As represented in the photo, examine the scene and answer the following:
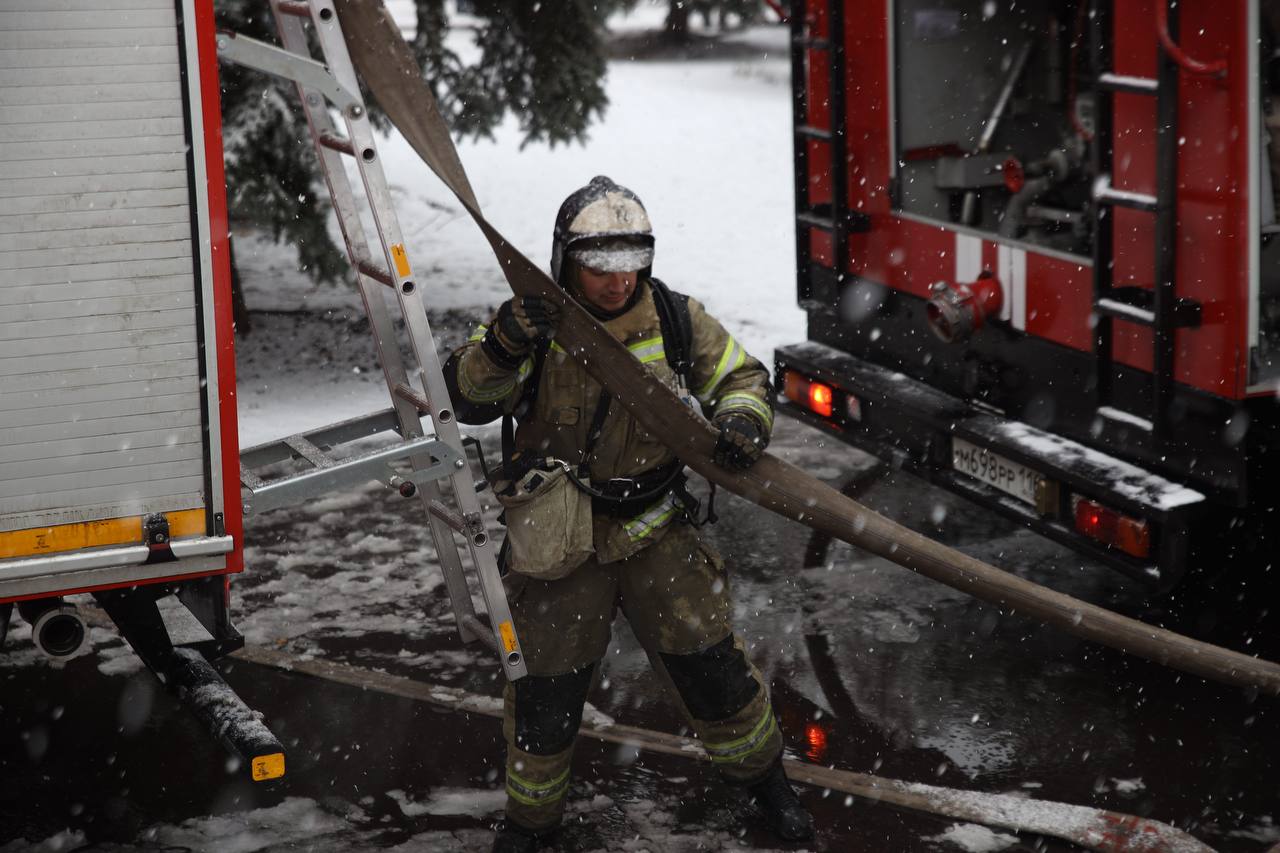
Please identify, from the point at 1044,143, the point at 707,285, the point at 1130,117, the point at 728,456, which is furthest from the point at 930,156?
the point at 707,285

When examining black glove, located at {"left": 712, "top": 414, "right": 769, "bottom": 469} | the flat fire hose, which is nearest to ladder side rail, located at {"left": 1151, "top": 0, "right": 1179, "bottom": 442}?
the flat fire hose

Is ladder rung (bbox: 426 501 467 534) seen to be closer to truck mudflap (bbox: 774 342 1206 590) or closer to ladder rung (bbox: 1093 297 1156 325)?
truck mudflap (bbox: 774 342 1206 590)

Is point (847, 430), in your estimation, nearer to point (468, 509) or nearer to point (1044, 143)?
point (1044, 143)

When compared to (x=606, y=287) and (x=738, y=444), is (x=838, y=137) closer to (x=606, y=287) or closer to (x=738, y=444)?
(x=606, y=287)

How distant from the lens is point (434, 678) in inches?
193

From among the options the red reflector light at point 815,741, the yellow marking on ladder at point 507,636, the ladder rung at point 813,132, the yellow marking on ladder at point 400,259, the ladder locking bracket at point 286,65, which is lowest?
the red reflector light at point 815,741

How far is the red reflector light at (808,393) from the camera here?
5.79m

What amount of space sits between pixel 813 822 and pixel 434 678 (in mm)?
1525

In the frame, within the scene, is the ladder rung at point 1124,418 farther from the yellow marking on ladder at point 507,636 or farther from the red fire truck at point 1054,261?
the yellow marking on ladder at point 507,636

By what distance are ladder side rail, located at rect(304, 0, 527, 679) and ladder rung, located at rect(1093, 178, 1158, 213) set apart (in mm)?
2011

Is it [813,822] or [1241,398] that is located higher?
[1241,398]

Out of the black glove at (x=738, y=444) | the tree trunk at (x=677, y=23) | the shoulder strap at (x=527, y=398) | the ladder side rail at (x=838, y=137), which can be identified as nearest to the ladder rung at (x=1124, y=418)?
the black glove at (x=738, y=444)

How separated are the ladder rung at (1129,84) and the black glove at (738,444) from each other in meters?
1.54

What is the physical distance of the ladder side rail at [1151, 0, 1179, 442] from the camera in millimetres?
3986
